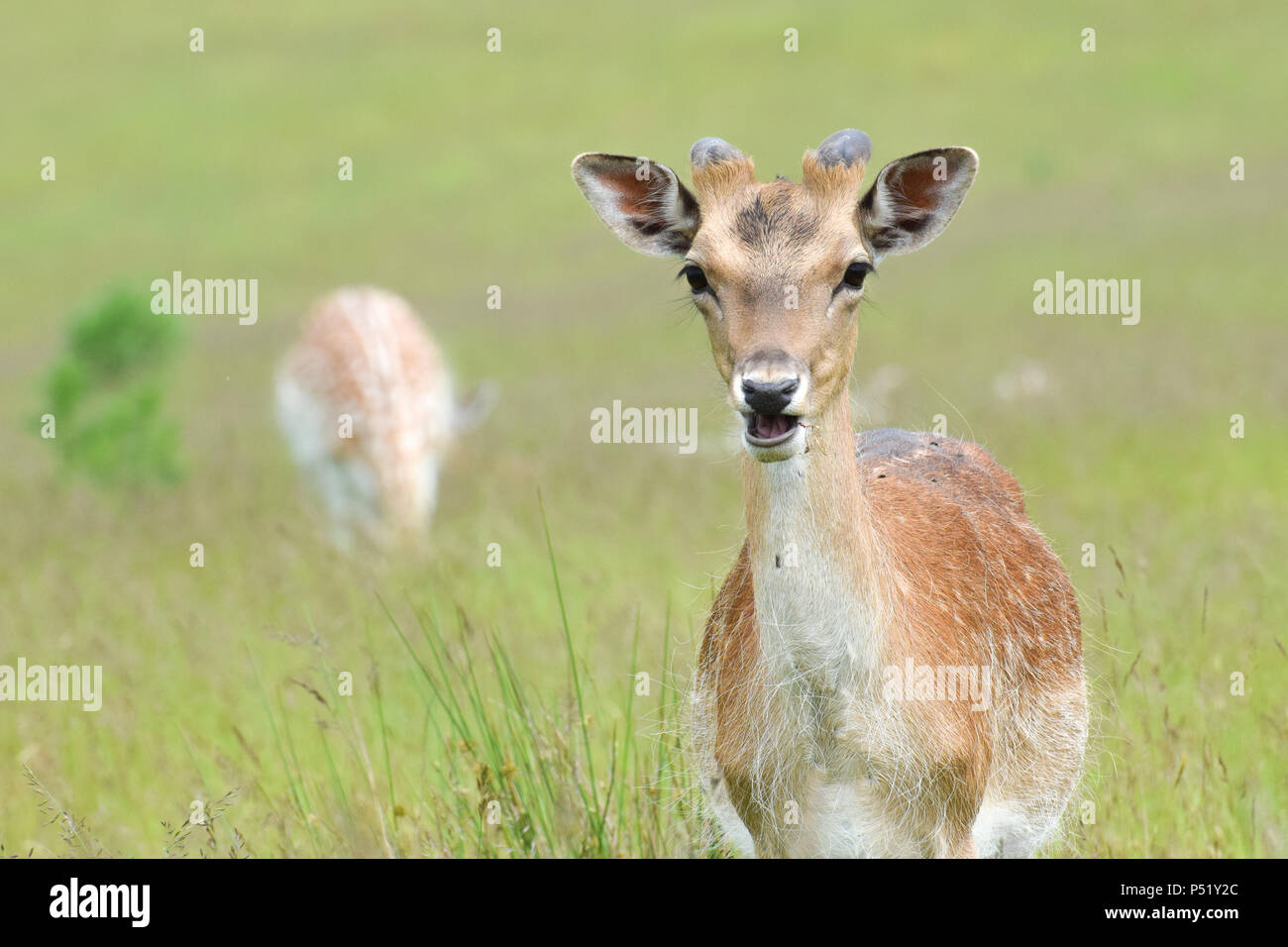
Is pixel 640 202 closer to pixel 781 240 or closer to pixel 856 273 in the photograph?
pixel 781 240

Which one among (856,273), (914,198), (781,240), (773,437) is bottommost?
(773,437)

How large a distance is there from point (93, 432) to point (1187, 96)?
35369 mm

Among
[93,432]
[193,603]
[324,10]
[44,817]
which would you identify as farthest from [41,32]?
[44,817]

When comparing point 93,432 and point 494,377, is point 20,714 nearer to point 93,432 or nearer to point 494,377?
point 93,432

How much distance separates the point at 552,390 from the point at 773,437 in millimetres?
17279

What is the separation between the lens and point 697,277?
4.84 m

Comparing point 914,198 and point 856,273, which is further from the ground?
point 914,198

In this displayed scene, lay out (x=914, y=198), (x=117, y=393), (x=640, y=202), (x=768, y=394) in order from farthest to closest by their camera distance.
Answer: (x=117, y=393)
(x=640, y=202)
(x=914, y=198)
(x=768, y=394)

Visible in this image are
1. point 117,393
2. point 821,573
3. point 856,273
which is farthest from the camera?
point 117,393

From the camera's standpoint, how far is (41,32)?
190 ft

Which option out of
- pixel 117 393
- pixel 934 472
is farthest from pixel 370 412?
pixel 934 472

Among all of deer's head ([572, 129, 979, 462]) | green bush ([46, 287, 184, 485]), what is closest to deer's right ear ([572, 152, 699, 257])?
deer's head ([572, 129, 979, 462])

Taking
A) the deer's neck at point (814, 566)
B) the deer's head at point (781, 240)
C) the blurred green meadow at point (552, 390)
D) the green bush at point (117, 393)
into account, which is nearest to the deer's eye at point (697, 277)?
the deer's head at point (781, 240)

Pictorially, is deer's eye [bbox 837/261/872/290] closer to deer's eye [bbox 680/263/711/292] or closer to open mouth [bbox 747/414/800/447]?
deer's eye [bbox 680/263/711/292]
